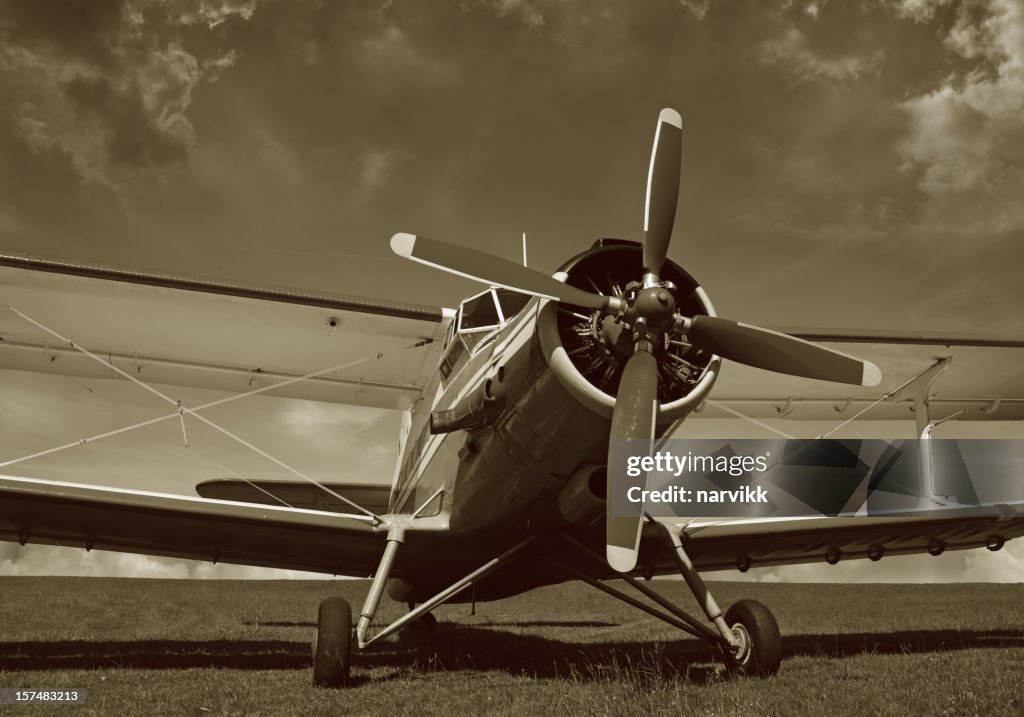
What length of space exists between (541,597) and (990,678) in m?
18.9

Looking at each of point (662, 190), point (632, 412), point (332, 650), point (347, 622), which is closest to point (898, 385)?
point (662, 190)

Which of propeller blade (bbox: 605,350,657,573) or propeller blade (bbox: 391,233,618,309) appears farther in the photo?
propeller blade (bbox: 391,233,618,309)

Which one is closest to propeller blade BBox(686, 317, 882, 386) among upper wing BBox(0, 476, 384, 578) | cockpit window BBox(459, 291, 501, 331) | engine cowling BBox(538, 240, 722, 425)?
engine cowling BBox(538, 240, 722, 425)

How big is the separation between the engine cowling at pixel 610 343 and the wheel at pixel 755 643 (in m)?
2.49

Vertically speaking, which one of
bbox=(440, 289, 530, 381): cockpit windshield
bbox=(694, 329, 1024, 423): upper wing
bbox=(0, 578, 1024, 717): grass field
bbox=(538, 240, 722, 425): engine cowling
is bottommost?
bbox=(0, 578, 1024, 717): grass field

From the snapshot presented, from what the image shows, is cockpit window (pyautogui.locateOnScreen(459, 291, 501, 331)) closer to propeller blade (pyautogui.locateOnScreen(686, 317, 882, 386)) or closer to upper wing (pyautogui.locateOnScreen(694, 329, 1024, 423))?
propeller blade (pyautogui.locateOnScreen(686, 317, 882, 386))

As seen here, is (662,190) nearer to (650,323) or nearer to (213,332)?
(650,323)

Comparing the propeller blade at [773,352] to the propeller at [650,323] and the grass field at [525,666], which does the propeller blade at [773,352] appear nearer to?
the propeller at [650,323]

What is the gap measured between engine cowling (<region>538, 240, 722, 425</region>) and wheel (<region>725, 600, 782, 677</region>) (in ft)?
8.16

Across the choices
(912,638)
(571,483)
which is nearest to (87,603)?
(571,483)

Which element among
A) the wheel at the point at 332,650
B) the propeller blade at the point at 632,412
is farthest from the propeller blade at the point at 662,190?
the wheel at the point at 332,650

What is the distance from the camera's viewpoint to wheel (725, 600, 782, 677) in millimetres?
6512

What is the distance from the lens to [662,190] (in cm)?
592

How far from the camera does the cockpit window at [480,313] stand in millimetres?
7223
